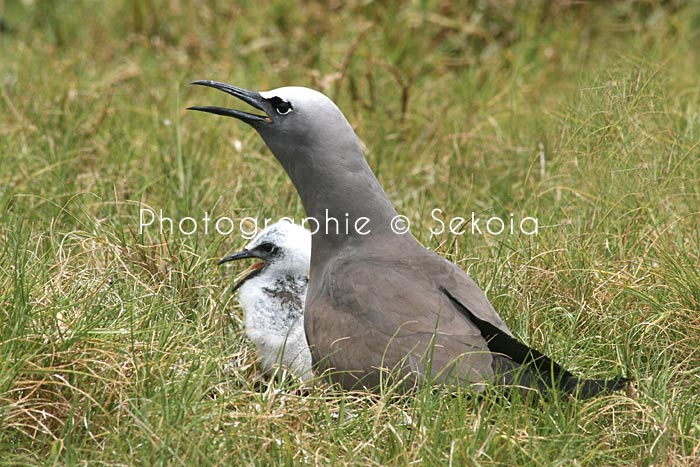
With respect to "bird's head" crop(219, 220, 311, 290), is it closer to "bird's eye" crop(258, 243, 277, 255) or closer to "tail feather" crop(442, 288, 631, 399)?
"bird's eye" crop(258, 243, 277, 255)

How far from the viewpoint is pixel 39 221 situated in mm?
4781

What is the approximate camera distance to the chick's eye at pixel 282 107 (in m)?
4.00

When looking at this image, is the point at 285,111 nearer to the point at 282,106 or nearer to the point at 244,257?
the point at 282,106

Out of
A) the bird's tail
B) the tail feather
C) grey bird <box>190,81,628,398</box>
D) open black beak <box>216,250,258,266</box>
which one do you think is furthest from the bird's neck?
the bird's tail

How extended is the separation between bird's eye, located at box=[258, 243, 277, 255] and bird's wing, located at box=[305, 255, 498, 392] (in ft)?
2.05

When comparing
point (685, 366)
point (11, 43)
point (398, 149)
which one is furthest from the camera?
point (11, 43)

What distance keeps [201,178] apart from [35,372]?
2305 millimetres

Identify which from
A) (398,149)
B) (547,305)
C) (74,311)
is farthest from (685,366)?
(398,149)

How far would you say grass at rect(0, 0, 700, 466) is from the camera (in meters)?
3.19

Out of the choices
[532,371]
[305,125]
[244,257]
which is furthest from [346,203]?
[532,371]

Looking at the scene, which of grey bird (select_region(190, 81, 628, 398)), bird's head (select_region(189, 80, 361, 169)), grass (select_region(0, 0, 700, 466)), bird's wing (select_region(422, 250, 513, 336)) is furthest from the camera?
bird's head (select_region(189, 80, 361, 169))

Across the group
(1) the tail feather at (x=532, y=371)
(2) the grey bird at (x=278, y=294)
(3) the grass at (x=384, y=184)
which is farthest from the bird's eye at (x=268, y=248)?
(1) the tail feather at (x=532, y=371)

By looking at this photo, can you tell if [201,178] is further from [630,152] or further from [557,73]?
[557,73]

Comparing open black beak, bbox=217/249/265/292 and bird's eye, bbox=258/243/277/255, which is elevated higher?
bird's eye, bbox=258/243/277/255
